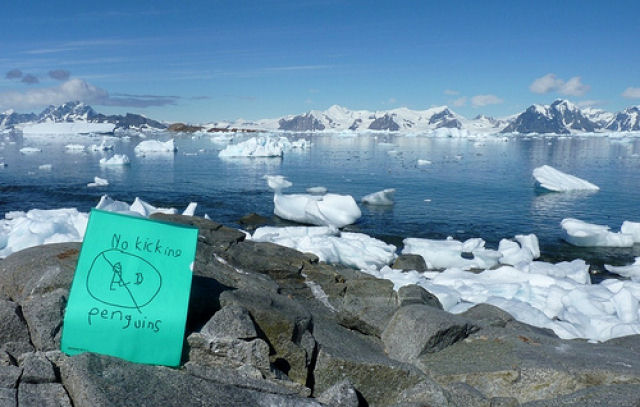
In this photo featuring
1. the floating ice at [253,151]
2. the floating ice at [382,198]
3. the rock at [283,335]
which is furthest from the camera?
the floating ice at [253,151]

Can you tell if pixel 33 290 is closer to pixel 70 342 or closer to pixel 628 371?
pixel 70 342

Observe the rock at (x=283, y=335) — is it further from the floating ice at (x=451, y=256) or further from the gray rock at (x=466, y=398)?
the floating ice at (x=451, y=256)

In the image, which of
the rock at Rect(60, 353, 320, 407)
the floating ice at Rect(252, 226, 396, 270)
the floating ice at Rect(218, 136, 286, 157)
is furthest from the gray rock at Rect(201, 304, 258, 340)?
the floating ice at Rect(218, 136, 286, 157)

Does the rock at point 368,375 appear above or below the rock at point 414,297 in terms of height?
above

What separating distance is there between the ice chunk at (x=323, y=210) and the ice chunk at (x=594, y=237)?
760cm

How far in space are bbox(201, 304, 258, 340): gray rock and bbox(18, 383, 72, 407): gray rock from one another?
40.6 inches

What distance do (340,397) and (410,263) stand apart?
33.1 ft

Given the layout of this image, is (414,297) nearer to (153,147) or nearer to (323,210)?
(323,210)

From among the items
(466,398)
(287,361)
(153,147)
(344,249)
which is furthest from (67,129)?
(466,398)

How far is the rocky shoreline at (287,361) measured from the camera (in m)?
3.16

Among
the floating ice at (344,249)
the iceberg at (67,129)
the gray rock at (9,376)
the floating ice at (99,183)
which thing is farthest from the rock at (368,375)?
the iceberg at (67,129)

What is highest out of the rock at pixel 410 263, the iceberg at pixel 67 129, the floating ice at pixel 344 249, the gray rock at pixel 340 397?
the iceberg at pixel 67 129

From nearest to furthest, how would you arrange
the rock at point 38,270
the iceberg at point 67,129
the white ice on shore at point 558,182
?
1. the rock at point 38,270
2. the white ice on shore at point 558,182
3. the iceberg at point 67,129

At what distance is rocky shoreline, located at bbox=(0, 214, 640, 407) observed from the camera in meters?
3.16
